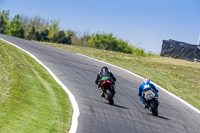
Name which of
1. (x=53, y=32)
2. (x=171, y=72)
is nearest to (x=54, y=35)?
(x=53, y=32)

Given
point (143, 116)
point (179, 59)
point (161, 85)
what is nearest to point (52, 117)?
point (143, 116)

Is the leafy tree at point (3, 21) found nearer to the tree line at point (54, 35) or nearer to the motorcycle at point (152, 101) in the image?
the tree line at point (54, 35)

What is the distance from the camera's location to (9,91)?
12258 mm

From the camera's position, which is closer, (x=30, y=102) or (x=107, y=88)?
(x=30, y=102)

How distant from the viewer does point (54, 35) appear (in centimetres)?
10531

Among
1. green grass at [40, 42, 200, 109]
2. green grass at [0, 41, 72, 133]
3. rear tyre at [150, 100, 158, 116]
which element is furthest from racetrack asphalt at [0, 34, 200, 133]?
green grass at [40, 42, 200, 109]

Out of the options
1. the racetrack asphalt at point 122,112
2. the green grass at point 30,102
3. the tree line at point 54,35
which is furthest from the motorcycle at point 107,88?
the tree line at point 54,35

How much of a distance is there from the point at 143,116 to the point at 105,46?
10237 cm

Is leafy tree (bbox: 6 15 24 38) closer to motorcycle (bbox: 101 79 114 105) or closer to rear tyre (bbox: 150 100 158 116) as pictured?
motorcycle (bbox: 101 79 114 105)

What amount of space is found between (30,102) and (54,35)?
310 feet

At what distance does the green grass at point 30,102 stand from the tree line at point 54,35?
77198 millimetres

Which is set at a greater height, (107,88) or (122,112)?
(107,88)

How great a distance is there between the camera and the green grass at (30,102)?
9.40 meters

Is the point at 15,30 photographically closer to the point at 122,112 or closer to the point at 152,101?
the point at 152,101
